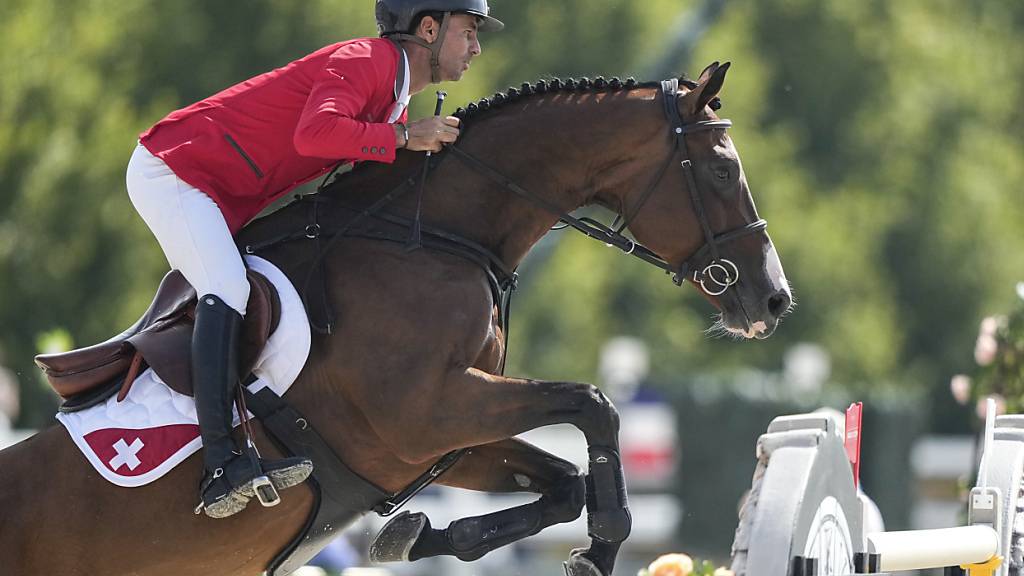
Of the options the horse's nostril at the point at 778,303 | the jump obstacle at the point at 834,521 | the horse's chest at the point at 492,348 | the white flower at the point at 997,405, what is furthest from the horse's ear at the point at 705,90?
the white flower at the point at 997,405

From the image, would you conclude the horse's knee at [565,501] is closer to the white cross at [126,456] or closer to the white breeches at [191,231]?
the white breeches at [191,231]

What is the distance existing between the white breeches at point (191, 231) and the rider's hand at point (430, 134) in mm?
640

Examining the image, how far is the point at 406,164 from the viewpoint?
521 cm

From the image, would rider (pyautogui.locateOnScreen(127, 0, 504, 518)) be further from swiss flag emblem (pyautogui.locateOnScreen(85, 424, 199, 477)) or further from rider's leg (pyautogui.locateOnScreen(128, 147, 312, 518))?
swiss flag emblem (pyautogui.locateOnScreen(85, 424, 199, 477))

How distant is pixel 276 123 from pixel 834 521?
6.72 feet

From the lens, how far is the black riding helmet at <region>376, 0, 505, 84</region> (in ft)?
16.6

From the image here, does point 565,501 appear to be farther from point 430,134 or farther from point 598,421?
point 430,134

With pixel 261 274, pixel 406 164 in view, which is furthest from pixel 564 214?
pixel 261 274

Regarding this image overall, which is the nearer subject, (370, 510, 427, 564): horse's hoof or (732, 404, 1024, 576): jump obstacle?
(732, 404, 1024, 576): jump obstacle

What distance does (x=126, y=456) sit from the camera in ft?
15.6

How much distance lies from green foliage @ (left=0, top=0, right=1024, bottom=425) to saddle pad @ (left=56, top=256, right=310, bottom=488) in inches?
250

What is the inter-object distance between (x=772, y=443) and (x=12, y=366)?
10.9 metres

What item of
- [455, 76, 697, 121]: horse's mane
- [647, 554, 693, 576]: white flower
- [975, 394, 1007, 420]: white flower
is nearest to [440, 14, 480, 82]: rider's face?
[455, 76, 697, 121]: horse's mane

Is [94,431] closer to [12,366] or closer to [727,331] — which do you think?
[727,331]
